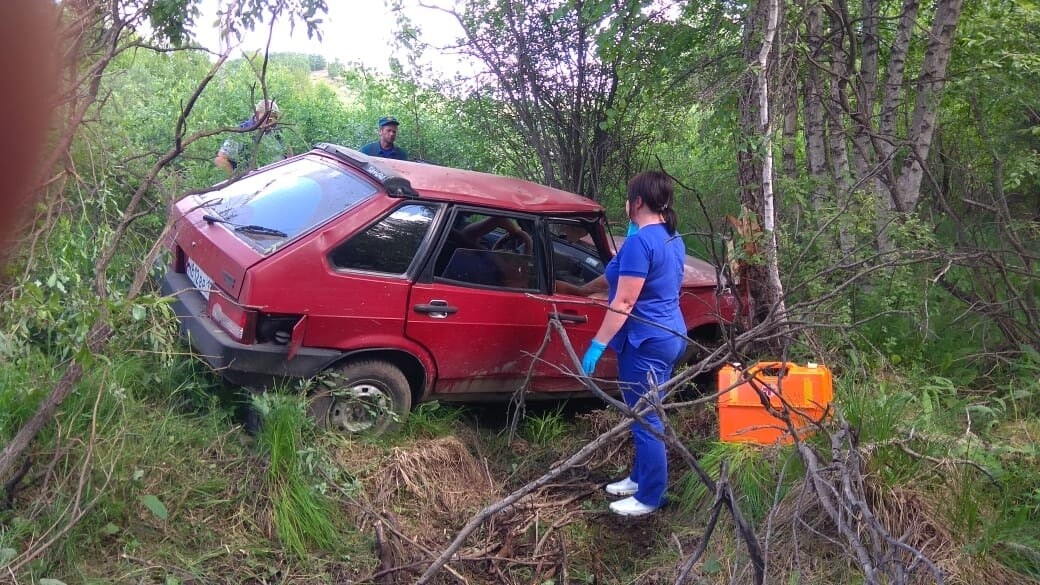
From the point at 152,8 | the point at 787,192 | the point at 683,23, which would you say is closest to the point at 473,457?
the point at 787,192

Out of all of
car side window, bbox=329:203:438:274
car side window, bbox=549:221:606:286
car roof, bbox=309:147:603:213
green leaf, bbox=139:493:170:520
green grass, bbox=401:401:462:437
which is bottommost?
green grass, bbox=401:401:462:437

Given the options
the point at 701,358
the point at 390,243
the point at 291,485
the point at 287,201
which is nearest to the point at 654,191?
the point at 390,243

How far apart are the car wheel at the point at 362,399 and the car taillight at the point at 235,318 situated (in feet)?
1.45

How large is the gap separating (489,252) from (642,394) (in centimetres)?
123

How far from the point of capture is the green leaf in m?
3.42

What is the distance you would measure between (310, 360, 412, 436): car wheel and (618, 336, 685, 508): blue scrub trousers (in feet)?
4.03

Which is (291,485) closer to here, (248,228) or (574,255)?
(248,228)

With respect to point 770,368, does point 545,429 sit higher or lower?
lower

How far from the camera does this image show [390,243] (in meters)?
4.48

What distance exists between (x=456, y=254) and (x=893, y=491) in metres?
2.50

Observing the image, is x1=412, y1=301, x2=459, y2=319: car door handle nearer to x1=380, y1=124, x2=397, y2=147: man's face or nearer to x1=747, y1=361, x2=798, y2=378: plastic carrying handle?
x1=747, y1=361, x2=798, y2=378: plastic carrying handle

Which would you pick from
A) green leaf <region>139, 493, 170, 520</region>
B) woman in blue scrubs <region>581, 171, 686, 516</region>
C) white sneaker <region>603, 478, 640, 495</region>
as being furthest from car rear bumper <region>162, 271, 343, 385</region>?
white sneaker <region>603, 478, 640, 495</region>

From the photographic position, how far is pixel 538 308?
4906mm

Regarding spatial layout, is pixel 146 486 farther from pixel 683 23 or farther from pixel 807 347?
pixel 683 23
